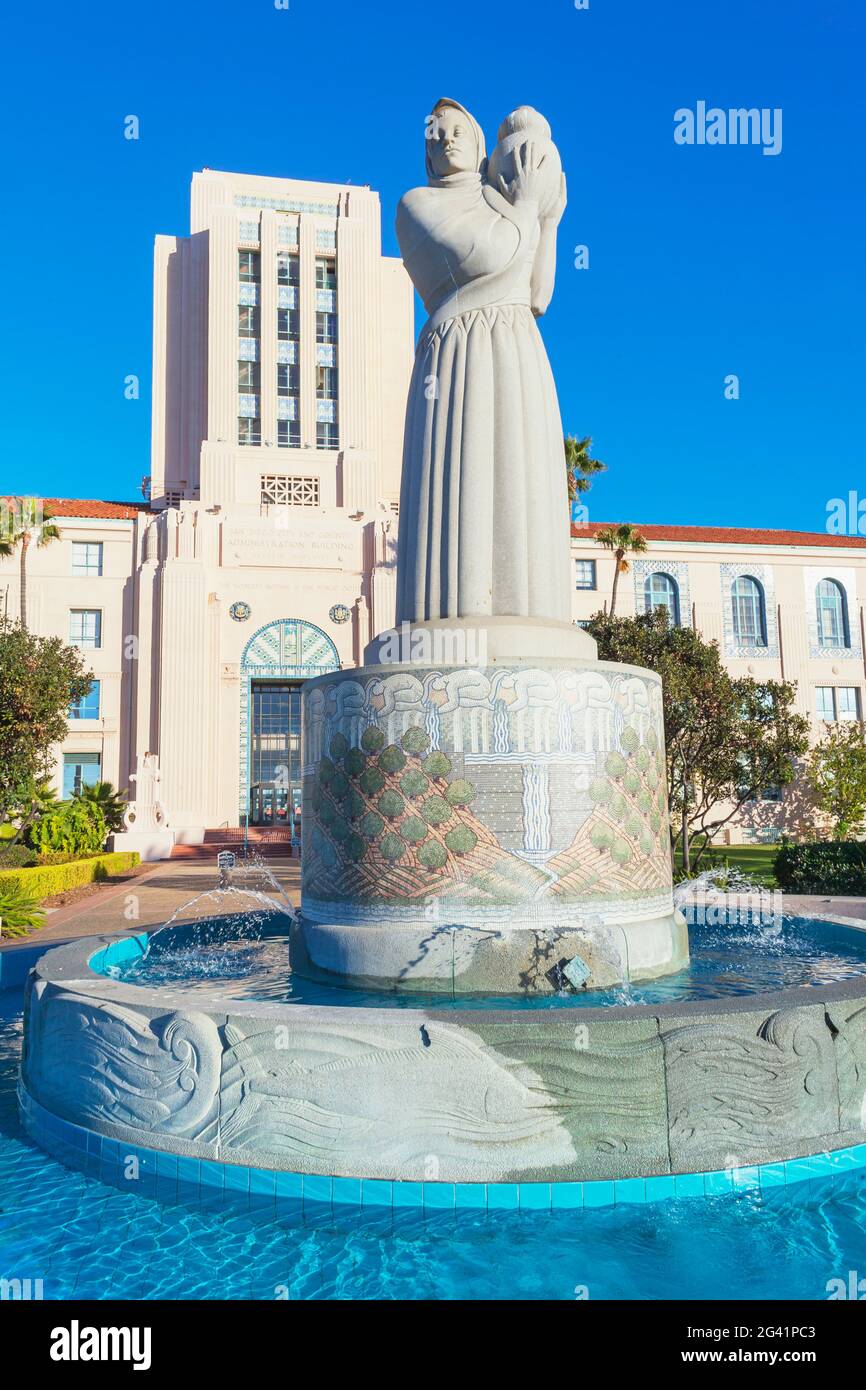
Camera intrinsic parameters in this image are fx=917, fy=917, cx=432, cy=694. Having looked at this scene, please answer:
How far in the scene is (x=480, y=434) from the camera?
7371 mm

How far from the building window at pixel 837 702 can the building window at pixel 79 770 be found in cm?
3128

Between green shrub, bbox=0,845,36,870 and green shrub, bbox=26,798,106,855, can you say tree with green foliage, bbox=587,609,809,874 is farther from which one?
green shrub, bbox=26,798,106,855

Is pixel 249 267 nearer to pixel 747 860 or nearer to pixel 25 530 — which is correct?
pixel 25 530

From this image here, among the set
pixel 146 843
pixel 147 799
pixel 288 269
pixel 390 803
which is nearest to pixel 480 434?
pixel 390 803

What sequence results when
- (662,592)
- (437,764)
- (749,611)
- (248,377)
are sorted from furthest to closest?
(749,611) < (662,592) < (248,377) < (437,764)

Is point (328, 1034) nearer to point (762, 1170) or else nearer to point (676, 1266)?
point (676, 1266)

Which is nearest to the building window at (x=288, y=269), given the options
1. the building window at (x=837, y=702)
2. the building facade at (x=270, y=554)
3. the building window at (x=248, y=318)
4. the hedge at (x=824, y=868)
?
the building facade at (x=270, y=554)

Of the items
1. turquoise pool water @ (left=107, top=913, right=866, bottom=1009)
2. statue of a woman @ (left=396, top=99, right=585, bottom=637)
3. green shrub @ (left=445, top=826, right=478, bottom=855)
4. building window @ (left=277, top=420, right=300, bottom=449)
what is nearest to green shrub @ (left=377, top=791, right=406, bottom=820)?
green shrub @ (left=445, top=826, right=478, bottom=855)

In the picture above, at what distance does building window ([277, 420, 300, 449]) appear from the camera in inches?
1559

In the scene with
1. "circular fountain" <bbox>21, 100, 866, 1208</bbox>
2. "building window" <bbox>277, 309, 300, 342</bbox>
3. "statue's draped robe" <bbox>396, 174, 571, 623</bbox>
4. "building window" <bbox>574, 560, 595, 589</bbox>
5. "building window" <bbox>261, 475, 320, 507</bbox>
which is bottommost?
"circular fountain" <bbox>21, 100, 866, 1208</bbox>

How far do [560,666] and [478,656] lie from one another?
0.63 metres

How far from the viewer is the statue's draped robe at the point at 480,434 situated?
734 cm

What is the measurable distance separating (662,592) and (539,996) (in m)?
37.5

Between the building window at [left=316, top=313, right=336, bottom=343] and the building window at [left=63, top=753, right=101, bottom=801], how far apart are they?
2069 cm
